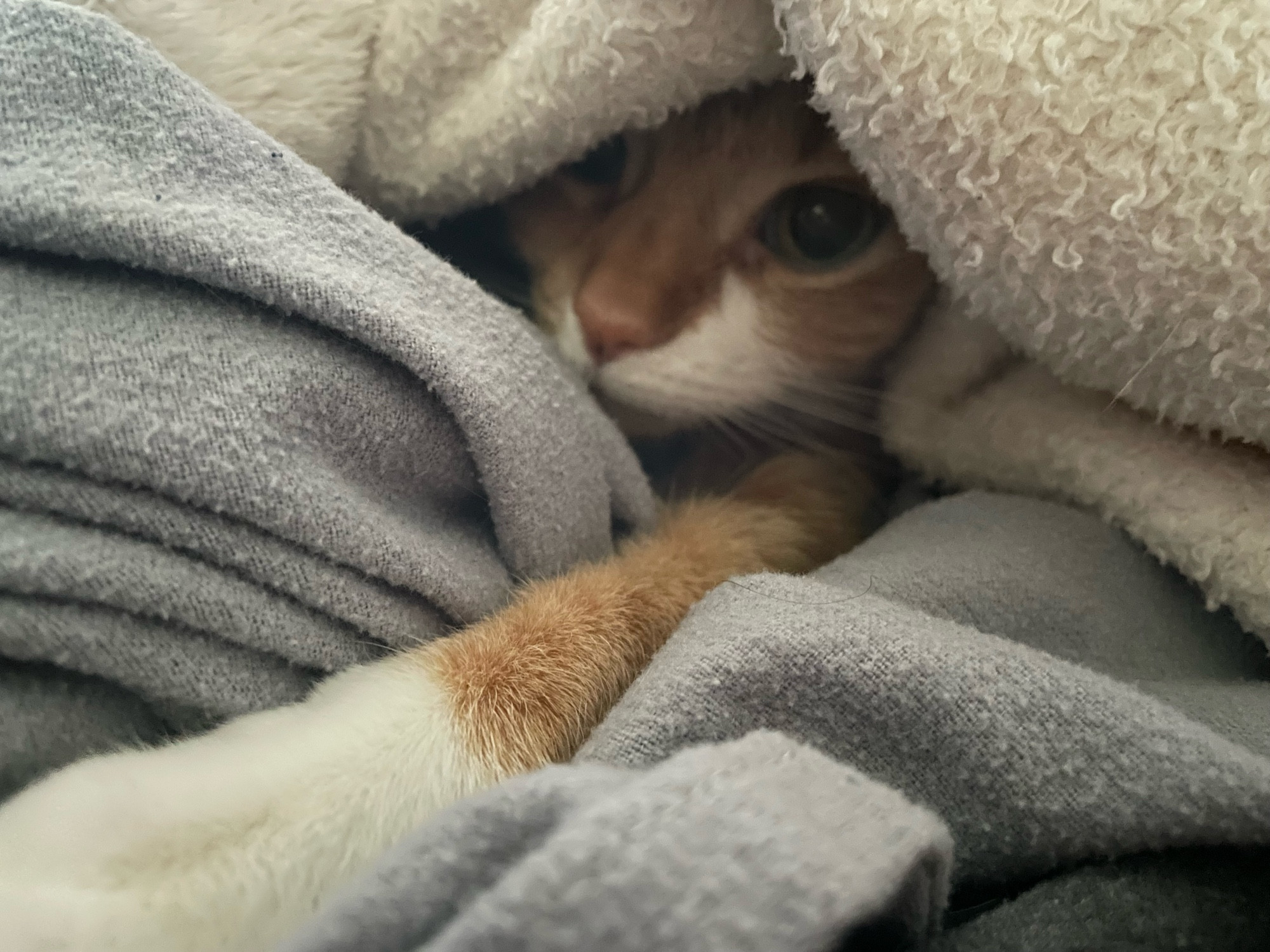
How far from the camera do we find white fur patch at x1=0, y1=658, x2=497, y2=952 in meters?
0.37

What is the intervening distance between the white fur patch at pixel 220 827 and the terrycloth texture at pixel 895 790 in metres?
0.10

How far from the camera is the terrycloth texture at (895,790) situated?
0.26 metres

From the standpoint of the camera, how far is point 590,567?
0.57m

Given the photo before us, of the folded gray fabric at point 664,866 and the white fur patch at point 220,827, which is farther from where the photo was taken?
the white fur patch at point 220,827

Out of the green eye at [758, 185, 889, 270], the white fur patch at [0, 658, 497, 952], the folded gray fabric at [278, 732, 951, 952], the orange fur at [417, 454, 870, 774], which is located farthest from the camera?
the green eye at [758, 185, 889, 270]

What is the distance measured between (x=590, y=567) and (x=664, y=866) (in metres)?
0.32

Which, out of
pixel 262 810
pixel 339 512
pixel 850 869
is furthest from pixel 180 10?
pixel 850 869

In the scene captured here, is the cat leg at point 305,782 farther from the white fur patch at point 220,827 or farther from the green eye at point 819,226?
the green eye at point 819,226

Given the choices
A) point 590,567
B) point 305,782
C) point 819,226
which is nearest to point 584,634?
point 590,567

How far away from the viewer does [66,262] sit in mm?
444

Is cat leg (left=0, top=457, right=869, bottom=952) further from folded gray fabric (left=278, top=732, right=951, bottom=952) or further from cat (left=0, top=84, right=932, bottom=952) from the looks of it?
folded gray fabric (left=278, top=732, right=951, bottom=952)

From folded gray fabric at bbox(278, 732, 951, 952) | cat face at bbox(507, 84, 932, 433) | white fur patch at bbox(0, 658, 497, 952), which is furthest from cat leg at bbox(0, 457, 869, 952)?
cat face at bbox(507, 84, 932, 433)

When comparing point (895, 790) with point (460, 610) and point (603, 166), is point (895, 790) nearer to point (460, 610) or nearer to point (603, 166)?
point (460, 610)

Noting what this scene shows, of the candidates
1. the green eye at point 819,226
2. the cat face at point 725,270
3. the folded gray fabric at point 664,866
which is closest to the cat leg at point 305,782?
the folded gray fabric at point 664,866
